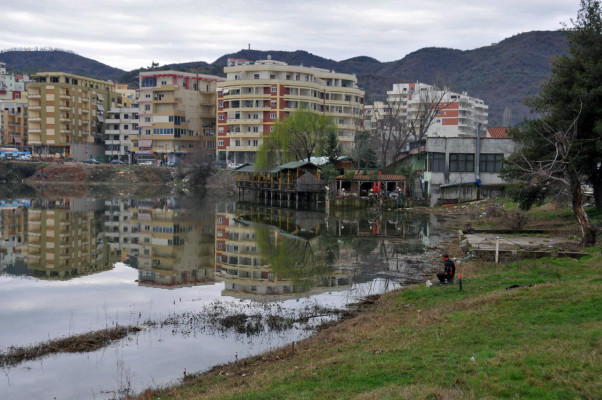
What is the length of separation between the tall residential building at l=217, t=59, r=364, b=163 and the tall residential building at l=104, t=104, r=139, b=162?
22.4 metres

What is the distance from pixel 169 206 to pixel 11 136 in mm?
72811

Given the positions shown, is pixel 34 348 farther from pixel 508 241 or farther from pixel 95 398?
pixel 508 241

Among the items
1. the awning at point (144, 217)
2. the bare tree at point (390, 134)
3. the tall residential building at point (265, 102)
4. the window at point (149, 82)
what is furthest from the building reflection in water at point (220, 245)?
the window at point (149, 82)

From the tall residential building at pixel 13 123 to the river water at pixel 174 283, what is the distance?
75693mm

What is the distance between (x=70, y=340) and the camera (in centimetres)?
1557

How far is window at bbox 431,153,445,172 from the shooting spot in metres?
52.2

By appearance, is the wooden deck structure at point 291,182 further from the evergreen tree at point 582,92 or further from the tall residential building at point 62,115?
the tall residential building at point 62,115

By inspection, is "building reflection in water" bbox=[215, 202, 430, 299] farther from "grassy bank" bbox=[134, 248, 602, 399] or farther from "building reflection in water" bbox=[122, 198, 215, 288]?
"grassy bank" bbox=[134, 248, 602, 399]

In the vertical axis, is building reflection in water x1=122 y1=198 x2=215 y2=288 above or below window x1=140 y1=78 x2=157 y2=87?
below

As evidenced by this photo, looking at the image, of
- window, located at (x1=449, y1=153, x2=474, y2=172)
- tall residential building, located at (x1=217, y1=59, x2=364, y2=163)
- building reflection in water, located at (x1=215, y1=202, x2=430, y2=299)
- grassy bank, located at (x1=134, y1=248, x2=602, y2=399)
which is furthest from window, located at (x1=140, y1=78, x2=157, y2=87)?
grassy bank, located at (x1=134, y1=248, x2=602, y2=399)

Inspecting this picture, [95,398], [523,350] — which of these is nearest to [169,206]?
[95,398]

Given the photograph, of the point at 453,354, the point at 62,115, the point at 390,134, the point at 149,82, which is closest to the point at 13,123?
the point at 62,115

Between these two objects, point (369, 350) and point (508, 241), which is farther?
→ point (508, 241)

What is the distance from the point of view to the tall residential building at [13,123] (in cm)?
11381
